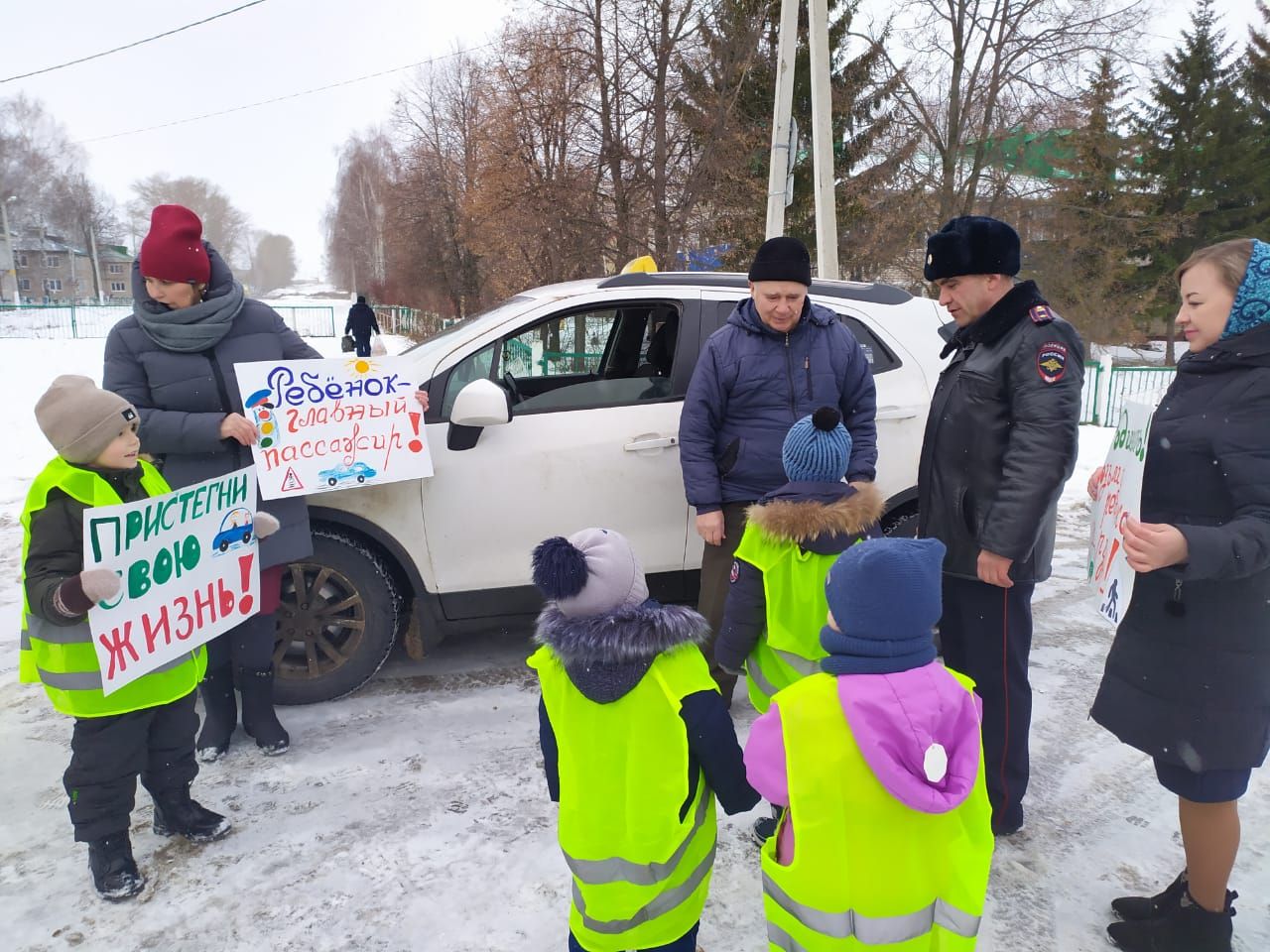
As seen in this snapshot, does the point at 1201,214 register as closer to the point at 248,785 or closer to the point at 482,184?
the point at 482,184

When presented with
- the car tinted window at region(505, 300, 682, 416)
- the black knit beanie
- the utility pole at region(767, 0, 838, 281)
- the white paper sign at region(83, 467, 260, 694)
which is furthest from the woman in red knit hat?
the utility pole at region(767, 0, 838, 281)

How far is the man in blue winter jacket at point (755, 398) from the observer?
296cm

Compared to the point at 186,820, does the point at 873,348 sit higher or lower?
higher

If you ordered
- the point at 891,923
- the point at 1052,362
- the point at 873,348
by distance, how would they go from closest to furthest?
the point at 891,923 < the point at 1052,362 < the point at 873,348

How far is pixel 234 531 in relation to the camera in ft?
9.14

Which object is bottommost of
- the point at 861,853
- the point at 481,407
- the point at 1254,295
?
the point at 861,853

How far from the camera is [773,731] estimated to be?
59.0 inches

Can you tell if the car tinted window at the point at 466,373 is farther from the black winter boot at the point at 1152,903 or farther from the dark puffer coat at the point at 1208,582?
the black winter boot at the point at 1152,903

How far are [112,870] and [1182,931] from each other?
300cm

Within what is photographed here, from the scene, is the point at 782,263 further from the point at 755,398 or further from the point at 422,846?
the point at 422,846

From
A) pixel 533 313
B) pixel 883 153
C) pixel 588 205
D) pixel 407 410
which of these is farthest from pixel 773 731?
pixel 883 153

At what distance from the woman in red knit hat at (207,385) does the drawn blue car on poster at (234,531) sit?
214mm

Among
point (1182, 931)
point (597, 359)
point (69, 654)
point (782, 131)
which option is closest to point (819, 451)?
point (1182, 931)

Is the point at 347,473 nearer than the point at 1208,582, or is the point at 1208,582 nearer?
the point at 1208,582
